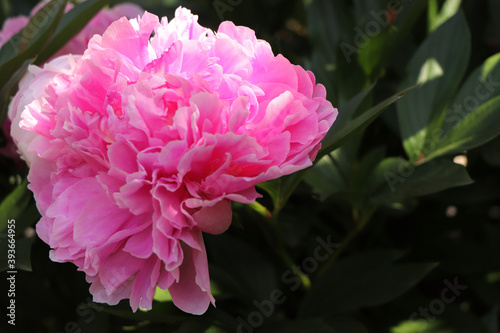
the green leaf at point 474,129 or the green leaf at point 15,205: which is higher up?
the green leaf at point 474,129

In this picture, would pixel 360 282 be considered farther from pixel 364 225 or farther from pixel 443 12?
pixel 443 12

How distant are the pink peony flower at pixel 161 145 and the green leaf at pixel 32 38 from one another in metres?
0.12

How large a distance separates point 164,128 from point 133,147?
2 centimetres

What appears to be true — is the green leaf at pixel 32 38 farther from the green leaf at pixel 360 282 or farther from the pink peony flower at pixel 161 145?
the green leaf at pixel 360 282

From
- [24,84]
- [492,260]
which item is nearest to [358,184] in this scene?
[492,260]

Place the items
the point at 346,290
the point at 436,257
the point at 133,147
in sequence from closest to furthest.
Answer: the point at 133,147 → the point at 346,290 → the point at 436,257

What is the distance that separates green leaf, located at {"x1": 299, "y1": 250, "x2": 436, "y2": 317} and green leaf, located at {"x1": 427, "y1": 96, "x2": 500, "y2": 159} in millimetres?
119

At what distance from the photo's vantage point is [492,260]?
67 centimetres

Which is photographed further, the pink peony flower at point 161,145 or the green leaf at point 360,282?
the green leaf at point 360,282

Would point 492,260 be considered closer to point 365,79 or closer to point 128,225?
point 365,79

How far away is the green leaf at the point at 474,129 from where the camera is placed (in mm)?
518

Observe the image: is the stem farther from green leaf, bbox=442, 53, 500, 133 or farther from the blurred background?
green leaf, bbox=442, 53, 500, 133

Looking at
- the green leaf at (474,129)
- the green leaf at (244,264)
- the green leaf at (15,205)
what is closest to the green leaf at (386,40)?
the green leaf at (474,129)

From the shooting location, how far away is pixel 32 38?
1.76 feet
